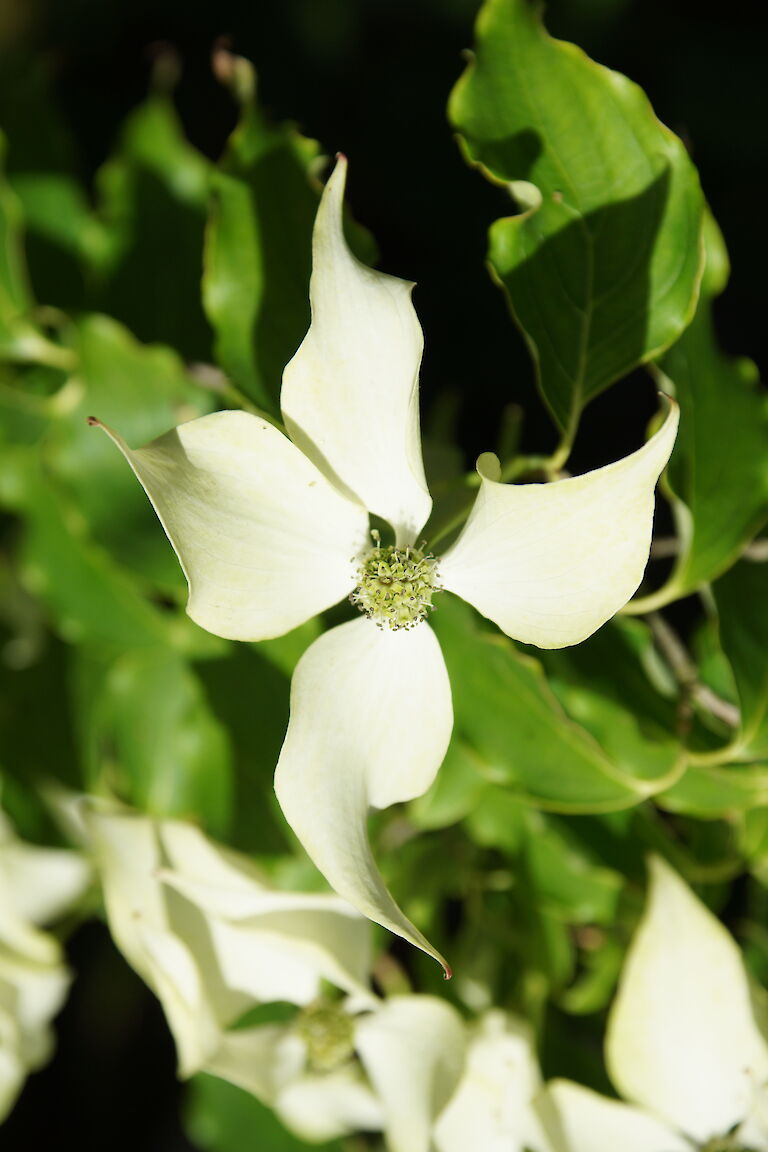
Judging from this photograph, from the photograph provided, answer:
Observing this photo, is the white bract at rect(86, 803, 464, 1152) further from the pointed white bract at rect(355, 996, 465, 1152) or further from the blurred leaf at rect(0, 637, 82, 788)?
the blurred leaf at rect(0, 637, 82, 788)

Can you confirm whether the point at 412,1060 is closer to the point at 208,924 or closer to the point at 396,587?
the point at 208,924

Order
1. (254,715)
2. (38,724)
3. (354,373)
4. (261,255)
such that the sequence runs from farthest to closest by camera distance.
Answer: (38,724), (254,715), (261,255), (354,373)

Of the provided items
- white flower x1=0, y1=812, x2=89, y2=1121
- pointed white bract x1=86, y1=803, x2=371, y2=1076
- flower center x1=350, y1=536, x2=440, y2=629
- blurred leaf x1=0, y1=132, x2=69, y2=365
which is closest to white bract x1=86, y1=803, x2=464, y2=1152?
pointed white bract x1=86, y1=803, x2=371, y2=1076

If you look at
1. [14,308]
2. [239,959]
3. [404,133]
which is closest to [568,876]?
[239,959]

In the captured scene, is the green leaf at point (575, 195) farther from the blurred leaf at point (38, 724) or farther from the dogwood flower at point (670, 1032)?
the blurred leaf at point (38, 724)

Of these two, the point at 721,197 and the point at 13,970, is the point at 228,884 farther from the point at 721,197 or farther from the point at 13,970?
the point at 721,197

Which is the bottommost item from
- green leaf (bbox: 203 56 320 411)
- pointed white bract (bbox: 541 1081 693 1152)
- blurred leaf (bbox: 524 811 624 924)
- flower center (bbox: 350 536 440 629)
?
pointed white bract (bbox: 541 1081 693 1152)

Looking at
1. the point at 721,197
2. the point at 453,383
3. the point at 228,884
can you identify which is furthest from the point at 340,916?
the point at 721,197
